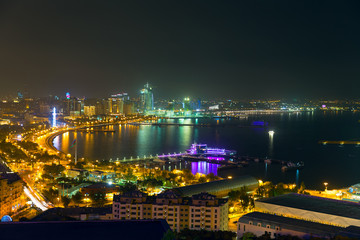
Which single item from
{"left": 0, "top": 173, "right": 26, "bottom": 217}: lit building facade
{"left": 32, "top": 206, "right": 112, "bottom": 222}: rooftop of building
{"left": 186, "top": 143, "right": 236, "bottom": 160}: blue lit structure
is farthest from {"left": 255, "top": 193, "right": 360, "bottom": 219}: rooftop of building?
{"left": 186, "top": 143, "right": 236, "bottom": 160}: blue lit structure

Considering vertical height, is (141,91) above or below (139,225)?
above

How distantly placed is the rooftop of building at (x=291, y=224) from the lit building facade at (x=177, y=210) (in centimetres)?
25

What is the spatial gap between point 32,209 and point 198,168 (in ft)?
15.8

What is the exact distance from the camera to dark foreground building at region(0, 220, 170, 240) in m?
2.76

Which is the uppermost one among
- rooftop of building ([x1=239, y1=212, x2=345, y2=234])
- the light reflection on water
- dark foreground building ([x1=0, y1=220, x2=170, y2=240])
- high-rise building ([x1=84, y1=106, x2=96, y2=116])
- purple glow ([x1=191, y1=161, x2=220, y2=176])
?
high-rise building ([x1=84, y1=106, x2=96, y2=116])

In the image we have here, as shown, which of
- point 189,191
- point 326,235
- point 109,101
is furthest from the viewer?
point 109,101

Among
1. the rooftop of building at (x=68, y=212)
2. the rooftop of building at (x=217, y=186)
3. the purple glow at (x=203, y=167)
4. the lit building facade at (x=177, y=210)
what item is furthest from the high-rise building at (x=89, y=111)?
the lit building facade at (x=177, y=210)

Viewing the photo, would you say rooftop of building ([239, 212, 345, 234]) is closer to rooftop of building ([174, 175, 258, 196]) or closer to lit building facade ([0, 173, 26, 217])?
rooftop of building ([174, 175, 258, 196])

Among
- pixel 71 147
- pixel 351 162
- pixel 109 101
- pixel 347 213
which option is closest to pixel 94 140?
pixel 71 147

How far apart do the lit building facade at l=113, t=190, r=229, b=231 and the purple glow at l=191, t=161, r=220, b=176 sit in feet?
15.1

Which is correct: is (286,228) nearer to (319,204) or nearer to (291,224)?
(291,224)

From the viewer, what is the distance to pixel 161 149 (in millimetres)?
11633

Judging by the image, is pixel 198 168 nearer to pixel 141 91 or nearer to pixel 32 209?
pixel 32 209

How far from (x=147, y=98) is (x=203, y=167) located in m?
25.3
